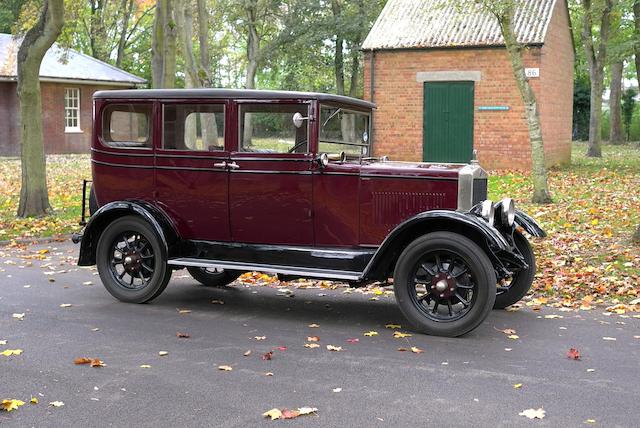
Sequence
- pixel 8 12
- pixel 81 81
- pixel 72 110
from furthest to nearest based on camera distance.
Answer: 1. pixel 8 12
2. pixel 72 110
3. pixel 81 81

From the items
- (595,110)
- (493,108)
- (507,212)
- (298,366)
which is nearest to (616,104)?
(595,110)

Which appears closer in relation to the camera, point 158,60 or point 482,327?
point 482,327

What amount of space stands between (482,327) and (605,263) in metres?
3.05

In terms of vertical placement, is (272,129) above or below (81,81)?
below

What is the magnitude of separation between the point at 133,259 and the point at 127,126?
133 cm

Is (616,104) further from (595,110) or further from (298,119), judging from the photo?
(298,119)

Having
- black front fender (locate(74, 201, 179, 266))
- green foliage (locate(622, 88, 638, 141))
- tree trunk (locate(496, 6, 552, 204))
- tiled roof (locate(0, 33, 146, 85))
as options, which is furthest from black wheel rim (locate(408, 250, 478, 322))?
green foliage (locate(622, 88, 638, 141))

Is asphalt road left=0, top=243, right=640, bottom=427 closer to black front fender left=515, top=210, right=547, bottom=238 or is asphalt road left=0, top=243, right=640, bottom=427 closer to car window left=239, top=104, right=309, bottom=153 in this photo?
black front fender left=515, top=210, right=547, bottom=238

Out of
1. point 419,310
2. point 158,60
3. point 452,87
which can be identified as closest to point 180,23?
point 158,60

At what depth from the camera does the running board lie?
6600 mm

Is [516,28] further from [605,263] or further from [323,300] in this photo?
[323,300]

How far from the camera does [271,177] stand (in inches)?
275

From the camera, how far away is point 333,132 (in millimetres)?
7090

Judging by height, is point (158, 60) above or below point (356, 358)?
above
